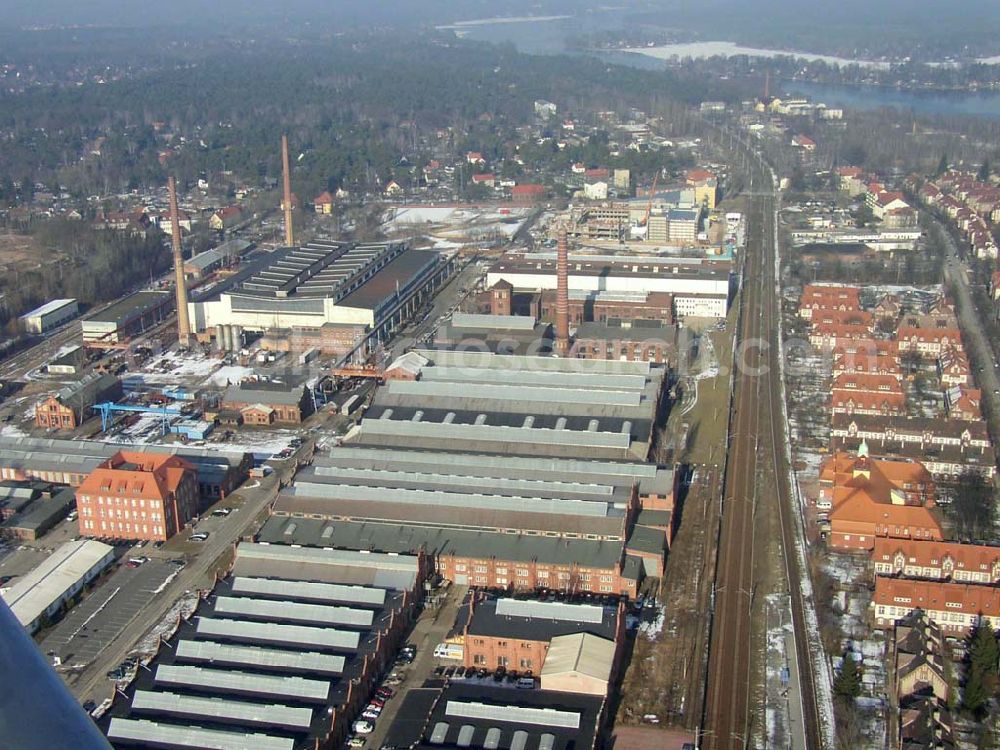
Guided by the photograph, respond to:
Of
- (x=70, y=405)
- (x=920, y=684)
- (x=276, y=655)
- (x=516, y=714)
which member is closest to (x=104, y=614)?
(x=276, y=655)

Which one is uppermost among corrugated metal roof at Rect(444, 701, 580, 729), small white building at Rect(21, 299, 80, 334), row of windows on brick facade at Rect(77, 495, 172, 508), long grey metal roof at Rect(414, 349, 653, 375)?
long grey metal roof at Rect(414, 349, 653, 375)

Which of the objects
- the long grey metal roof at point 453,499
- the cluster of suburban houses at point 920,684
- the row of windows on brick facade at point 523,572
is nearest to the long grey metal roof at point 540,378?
the long grey metal roof at point 453,499

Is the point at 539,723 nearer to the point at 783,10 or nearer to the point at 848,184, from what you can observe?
the point at 848,184

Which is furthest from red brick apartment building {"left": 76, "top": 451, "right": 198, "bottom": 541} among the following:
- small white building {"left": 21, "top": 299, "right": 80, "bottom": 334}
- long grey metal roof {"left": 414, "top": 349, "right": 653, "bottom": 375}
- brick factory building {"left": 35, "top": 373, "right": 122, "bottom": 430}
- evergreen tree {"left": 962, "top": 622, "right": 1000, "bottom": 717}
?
small white building {"left": 21, "top": 299, "right": 80, "bottom": 334}

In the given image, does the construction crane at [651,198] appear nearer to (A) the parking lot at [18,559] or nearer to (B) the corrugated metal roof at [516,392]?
(B) the corrugated metal roof at [516,392]

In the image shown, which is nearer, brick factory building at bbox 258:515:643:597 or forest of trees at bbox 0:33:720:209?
brick factory building at bbox 258:515:643:597

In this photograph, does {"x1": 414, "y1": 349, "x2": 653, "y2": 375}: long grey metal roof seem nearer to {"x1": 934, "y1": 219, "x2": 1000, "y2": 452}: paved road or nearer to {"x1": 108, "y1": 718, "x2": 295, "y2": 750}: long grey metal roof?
{"x1": 934, "y1": 219, "x2": 1000, "y2": 452}: paved road
